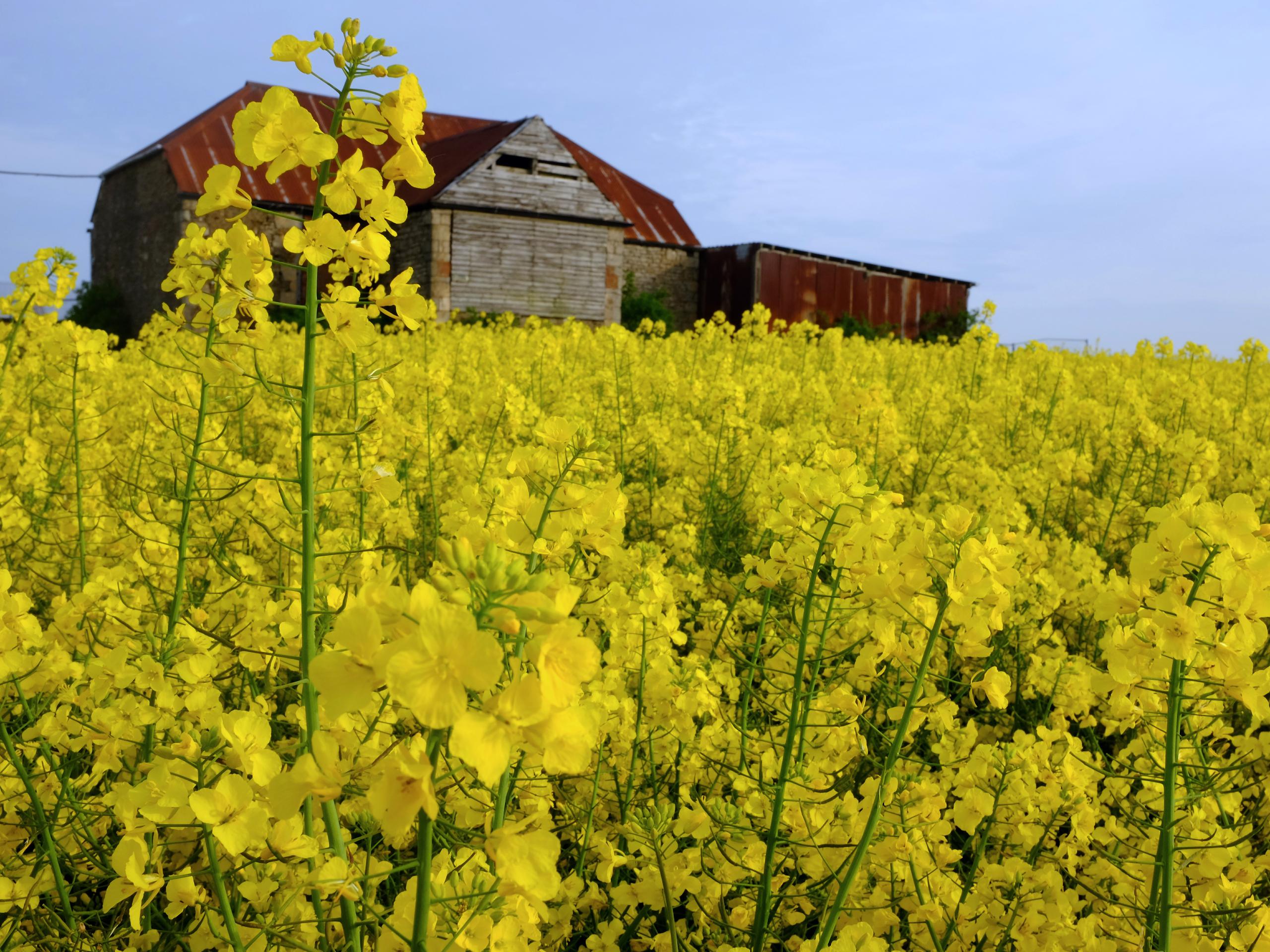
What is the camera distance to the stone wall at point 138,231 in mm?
20422

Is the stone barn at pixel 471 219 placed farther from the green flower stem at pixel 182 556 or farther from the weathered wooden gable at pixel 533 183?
the green flower stem at pixel 182 556

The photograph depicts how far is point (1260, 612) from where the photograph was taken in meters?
1.30

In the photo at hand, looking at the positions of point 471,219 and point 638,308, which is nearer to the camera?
point 471,219

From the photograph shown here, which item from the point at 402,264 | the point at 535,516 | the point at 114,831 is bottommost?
the point at 114,831

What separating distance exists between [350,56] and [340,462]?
6.36ft

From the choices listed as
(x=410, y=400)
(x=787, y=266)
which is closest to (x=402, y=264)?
(x=787, y=266)

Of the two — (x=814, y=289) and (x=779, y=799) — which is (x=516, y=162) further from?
(x=779, y=799)

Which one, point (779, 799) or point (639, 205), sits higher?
point (639, 205)

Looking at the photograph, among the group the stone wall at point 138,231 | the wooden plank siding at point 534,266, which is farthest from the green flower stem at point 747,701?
the stone wall at point 138,231

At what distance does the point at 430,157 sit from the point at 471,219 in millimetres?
2650

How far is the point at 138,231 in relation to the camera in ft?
73.8

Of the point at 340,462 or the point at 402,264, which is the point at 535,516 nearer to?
the point at 340,462

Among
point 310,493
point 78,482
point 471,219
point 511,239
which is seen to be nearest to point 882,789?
Result: point 310,493

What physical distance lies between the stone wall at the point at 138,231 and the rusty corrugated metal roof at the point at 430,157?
0.46 meters
